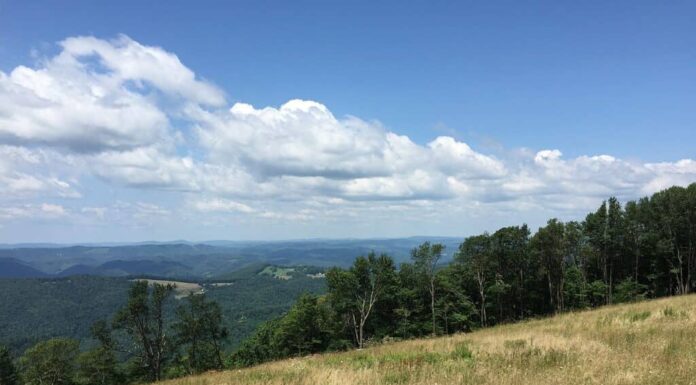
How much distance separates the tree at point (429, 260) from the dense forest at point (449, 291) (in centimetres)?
18

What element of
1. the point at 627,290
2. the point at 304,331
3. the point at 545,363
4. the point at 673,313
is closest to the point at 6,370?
the point at 304,331

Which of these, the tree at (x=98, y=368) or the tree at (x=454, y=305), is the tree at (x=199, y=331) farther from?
the tree at (x=454, y=305)

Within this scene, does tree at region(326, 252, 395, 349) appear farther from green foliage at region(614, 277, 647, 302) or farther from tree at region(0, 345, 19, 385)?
tree at region(0, 345, 19, 385)

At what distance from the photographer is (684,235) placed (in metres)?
64.7

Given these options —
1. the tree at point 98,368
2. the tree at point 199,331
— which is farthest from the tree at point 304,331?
the tree at point 98,368

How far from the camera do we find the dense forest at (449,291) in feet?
211

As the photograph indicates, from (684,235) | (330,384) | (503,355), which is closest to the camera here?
(330,384)

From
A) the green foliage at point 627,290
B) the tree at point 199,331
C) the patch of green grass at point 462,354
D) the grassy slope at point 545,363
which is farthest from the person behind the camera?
the tree at point 199,331

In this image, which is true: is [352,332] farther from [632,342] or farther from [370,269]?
[632,342]

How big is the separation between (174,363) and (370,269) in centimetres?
3908

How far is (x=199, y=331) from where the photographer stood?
72562 millimetres

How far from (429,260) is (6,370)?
76631 millimetres

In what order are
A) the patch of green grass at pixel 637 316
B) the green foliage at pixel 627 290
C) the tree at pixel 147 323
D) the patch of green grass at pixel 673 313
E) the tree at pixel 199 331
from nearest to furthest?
1. the patch of green grass at pixel 673 313
2. the patch of green grass at pixel 637 316
3. the green foliage at pixel 627 290
4. the tree at pixel 147 323
5. the tree at pixel 199 331

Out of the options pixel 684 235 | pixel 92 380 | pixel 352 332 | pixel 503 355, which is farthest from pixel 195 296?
pixel 684 235
